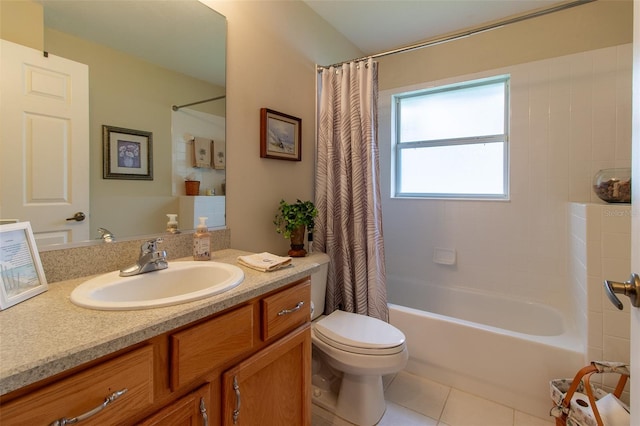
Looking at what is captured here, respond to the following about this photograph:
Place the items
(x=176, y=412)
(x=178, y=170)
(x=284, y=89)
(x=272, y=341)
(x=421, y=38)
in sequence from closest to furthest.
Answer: (x=176, y=412), (x=272, y=341), (x=178, y=170), (x=284, y=89), (x=421, y=38)

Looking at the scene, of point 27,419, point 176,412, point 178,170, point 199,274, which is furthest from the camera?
point 178,170

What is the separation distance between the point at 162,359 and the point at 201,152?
929 mm

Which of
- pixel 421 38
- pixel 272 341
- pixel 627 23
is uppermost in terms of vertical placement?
pixel 421 38

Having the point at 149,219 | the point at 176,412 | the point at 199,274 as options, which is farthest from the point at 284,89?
the point at 176,412

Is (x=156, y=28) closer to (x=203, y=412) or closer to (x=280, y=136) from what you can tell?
(x=280, y=136)

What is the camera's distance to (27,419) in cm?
49

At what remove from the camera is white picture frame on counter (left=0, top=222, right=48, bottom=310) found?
725mm

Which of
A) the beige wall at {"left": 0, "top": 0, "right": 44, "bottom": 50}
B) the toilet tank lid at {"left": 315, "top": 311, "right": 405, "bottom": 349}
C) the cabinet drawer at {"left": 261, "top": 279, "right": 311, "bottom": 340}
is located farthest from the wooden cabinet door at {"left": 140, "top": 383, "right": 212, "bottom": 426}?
the beige wall at {"left": 0, "top": 0, "right": 44, "bottom": 50}

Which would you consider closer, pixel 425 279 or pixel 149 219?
pixel 149 219

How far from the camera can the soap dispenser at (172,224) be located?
48.2 inches

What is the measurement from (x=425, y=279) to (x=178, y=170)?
6.84 feet

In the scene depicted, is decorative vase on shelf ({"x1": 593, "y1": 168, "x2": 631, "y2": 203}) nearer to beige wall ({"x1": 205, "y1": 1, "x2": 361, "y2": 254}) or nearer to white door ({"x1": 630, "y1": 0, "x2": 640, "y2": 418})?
white door ({"x1": 630, "y1": 0, "x2": 640, "y2": 418})

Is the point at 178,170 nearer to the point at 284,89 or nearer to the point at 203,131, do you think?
the point at 203,131

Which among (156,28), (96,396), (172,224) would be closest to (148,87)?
(156,28)
